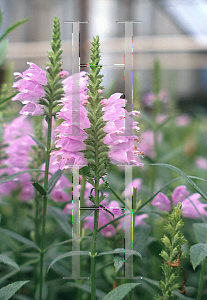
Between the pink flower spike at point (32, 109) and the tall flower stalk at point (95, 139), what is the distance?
4.4 inches

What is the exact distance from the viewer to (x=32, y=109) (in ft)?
2.04

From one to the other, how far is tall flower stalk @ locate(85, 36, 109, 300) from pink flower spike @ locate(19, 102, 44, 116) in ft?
0.36

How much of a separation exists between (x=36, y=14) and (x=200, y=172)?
4.68m

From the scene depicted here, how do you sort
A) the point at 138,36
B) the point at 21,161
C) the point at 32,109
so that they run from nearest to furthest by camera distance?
the point at 32,109, the point at 21,161, the point at 138,36

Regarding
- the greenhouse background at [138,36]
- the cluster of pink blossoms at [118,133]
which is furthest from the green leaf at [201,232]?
the greenhouse background at [138,36]

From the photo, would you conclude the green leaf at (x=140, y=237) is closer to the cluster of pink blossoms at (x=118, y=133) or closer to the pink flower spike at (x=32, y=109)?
the cluster of pink blossoms at (x=118, y=133)

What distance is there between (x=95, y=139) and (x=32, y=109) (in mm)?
165

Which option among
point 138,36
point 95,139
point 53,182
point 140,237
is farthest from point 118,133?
point 138,36

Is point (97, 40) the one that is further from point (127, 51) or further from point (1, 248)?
point (1, 248)

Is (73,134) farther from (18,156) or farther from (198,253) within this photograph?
(18,156)

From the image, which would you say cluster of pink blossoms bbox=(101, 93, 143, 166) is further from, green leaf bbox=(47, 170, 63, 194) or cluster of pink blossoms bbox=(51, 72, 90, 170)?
green leaf bbox=(47, 170, 63, 194)

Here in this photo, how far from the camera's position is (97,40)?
532mm

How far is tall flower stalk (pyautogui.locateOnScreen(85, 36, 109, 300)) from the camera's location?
0.53m

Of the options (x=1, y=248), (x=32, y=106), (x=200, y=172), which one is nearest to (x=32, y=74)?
(x=32, y=106)
